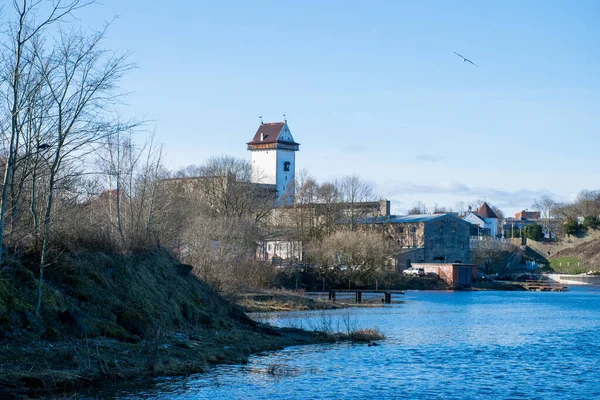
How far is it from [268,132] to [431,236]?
39.7 metres

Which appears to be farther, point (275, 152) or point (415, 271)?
point (275, 152)

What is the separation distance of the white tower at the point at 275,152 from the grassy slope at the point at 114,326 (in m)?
92.5

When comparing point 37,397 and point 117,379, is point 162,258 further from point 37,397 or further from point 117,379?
point 37,397

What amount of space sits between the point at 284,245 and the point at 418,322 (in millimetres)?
47752

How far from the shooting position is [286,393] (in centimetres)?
1947

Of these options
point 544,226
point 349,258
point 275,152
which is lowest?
point 349,258

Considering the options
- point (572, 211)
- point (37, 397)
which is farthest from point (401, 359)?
point (572, 211)

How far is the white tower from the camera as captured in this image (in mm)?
124500

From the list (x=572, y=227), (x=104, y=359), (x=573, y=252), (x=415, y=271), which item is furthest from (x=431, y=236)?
(x=104, y=359)

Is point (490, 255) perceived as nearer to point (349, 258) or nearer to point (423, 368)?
point (349, 258)

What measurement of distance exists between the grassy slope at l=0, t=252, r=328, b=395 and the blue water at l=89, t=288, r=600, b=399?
1168 millimetres

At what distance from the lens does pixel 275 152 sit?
125 m

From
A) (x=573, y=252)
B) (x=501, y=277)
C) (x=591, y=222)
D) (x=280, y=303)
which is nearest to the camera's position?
(x=280, y=303)

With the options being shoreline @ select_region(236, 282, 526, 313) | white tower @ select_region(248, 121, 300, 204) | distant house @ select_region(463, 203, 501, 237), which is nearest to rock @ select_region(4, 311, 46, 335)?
shoreline @ select_region(236, 282, 526, 313)
